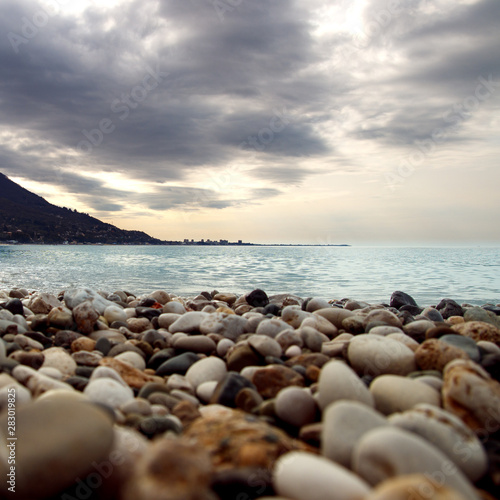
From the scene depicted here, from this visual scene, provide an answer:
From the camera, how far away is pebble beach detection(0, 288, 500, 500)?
66.7 inches

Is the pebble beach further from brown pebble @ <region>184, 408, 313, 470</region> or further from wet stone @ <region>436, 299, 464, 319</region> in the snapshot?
wet stone @ <region>436, 299, 464, 319</region>

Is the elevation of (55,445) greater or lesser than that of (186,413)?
greater

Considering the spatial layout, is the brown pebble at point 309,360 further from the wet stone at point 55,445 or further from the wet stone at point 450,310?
the wet stone at point 450,310

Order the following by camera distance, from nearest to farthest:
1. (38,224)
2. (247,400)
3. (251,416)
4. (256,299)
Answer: (251,416) → (247,400) → (256,299) → (38,224)

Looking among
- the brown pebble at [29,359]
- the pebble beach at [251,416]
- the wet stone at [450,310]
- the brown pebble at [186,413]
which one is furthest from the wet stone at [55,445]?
the wet stone at [450,310]

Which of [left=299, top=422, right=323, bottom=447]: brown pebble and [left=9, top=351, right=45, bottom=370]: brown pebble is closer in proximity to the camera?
[left=299, top=422, right=323, bottom=447]: brown pebble

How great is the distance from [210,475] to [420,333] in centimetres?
361

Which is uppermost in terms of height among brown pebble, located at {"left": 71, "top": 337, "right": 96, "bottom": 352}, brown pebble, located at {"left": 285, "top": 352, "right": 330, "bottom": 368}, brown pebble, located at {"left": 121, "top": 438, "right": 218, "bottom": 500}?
brown pebble, located at {"left": 121, "top": 438, "right": 218, "bottom": 500}

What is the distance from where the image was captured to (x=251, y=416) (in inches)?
96.4

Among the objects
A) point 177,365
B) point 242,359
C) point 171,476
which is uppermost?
point 171,476

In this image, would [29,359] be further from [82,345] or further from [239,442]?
[239,442]

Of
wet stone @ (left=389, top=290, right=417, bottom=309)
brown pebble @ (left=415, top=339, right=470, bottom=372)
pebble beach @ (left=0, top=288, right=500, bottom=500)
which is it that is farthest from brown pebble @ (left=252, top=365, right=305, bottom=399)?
wet stone @ (left=389, top=290, right=417, bottom=309)

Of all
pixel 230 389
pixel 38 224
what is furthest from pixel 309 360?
pixel 38 224

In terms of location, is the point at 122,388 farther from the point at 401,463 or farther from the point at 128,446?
the point at 401,463
